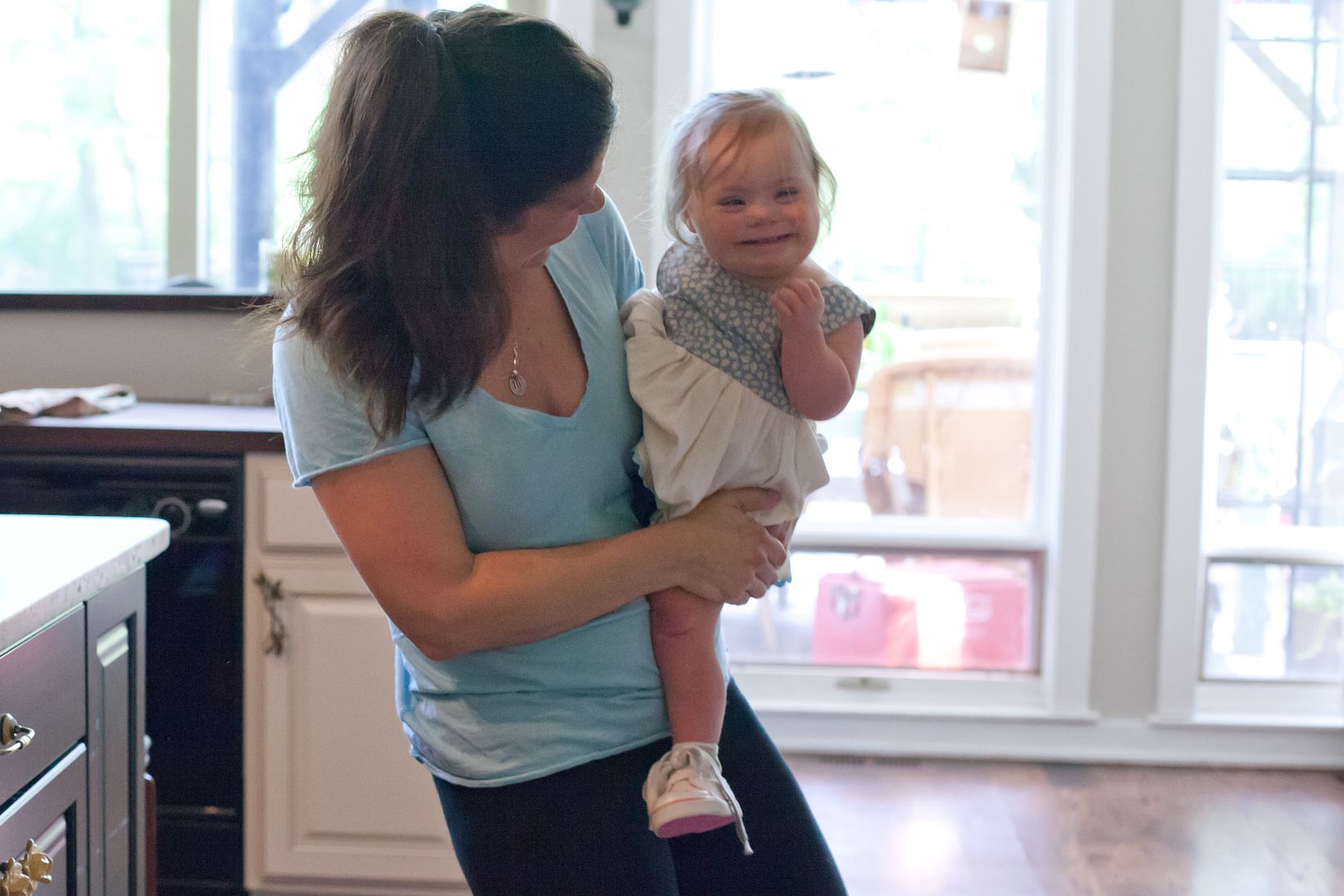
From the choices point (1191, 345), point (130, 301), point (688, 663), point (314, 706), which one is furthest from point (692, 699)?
point (1191, 345)

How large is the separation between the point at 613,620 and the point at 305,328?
1.21 ft

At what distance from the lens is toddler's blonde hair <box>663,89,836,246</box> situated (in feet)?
4.54

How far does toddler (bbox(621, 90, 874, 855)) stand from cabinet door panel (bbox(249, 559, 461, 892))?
3.33ft

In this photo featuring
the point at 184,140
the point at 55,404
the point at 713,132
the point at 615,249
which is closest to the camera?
the point at 615,249

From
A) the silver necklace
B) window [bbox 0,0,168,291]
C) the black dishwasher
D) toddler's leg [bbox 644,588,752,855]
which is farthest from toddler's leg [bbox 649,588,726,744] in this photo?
window [bbox 0,0,168,291]

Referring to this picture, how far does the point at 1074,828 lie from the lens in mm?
2682

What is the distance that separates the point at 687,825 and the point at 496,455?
14.1 inches

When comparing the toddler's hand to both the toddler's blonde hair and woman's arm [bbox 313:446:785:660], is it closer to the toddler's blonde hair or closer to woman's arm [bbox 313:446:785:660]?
the toddler's blonde hair

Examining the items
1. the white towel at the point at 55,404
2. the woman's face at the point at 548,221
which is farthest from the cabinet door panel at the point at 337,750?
the woman's face at the point at 548,221

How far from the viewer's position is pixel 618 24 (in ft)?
9.46

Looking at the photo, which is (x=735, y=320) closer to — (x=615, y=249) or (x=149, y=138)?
(x=615, y=249)

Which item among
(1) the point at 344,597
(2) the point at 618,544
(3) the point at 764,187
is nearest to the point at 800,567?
(1) the point at 344,597

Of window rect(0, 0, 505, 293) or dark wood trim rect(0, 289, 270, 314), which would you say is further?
window rect(0, 0, 505, 293)

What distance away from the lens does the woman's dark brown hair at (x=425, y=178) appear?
38.3 inches
